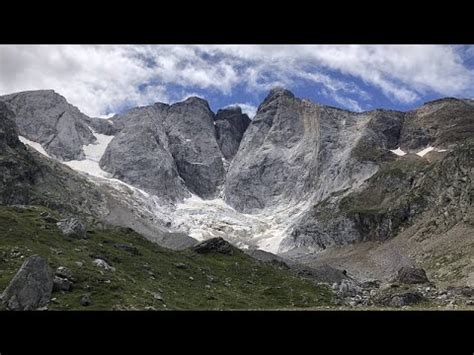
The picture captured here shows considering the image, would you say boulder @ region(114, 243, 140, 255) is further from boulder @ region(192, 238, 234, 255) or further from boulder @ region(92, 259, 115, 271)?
boulder @ region(192, 238, 234, 255)

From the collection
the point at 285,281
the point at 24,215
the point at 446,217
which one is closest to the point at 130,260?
the point at 24,215

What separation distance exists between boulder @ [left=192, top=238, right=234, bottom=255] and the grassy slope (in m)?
4.54

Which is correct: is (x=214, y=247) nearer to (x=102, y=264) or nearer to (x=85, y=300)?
(x=102, y=264)

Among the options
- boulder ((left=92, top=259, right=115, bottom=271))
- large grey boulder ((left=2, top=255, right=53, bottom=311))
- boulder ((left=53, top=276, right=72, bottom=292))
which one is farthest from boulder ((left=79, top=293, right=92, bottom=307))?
boulder ((left=92, top=259, right=115, bottom=271))

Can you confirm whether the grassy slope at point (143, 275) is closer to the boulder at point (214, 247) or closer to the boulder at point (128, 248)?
the boulder at point (128, 248)

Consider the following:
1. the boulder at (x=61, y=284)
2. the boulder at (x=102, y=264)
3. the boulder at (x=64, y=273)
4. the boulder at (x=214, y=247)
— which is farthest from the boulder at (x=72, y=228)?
the boulder at (x=214, y=247)

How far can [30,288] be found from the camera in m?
57.7

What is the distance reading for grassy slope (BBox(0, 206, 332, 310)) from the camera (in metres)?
66.9

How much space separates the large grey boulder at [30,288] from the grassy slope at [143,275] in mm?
1724
